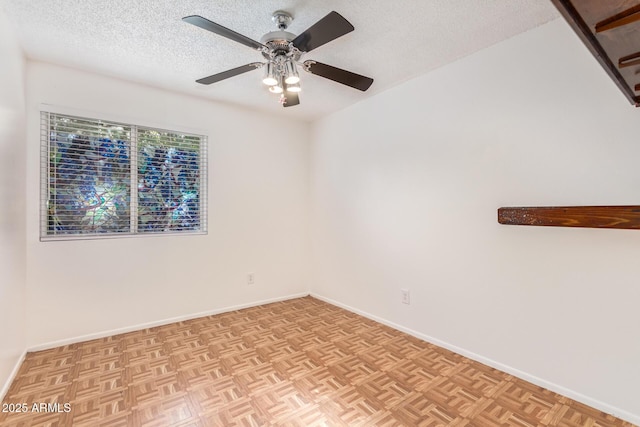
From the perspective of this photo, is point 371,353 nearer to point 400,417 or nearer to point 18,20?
point 400,417

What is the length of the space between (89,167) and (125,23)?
4.69 ft

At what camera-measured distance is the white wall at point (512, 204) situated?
1.81 m

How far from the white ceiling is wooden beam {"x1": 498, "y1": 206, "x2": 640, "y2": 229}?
1235 millimetres

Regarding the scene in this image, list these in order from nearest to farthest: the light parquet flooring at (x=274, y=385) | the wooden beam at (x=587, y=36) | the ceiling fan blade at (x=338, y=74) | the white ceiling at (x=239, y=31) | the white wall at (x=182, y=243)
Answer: the wooden beam at (x=587, y=36) → the light parquet flooring at (x=274, y=385) → the white ceiling at (x=239, y=31) → the ceiling fan blade at (x=338, y=74) → the white wall at (x=182, y=243)

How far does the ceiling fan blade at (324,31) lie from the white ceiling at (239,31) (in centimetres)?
27

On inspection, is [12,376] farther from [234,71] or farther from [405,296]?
[405,296]

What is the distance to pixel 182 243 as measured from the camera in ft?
11.0

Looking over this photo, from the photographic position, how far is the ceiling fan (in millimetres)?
1602

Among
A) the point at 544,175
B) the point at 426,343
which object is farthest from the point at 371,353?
the point at 544,175

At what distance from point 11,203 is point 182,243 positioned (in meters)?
1.43

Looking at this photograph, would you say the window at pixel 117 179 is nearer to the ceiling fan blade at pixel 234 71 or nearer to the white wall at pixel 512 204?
the ceiling fan blade at pixel 234 71

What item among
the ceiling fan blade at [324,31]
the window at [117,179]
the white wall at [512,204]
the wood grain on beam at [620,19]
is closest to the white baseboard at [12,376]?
the window at [117,179]

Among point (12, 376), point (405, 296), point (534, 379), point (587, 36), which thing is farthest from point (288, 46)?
point (12, 376)

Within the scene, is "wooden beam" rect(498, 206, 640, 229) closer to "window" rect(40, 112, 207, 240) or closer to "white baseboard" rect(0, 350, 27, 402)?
"window" rect(40, 112, 207, 240)
